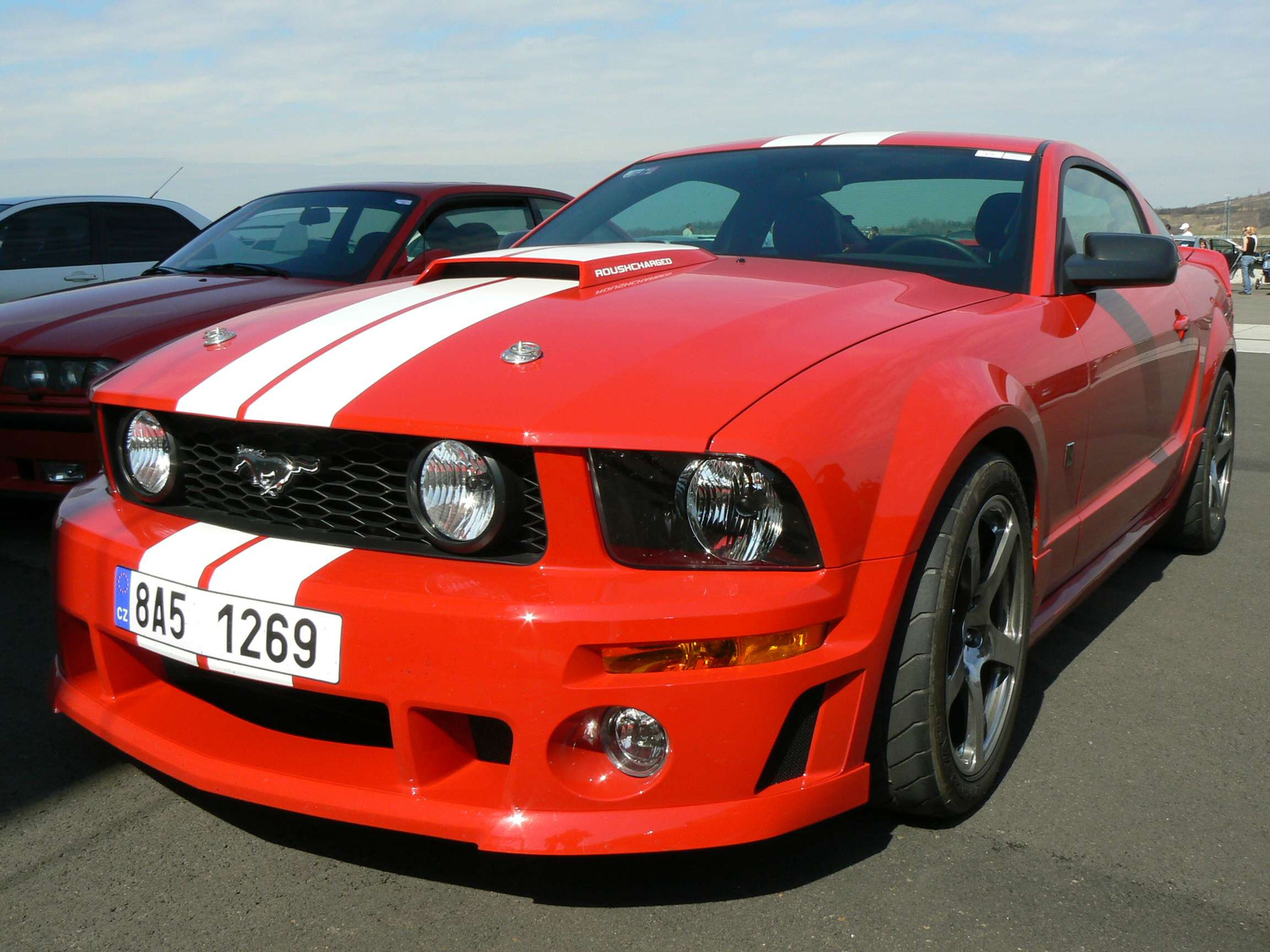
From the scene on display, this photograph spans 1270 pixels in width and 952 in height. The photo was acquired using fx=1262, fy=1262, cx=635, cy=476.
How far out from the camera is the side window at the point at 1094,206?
335 centimetres

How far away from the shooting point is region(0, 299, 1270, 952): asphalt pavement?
2.04m

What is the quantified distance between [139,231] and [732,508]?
735 cm

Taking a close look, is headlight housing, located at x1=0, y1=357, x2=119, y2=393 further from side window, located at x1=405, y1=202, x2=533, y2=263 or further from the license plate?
the license plate

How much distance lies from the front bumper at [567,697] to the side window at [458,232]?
3406mm

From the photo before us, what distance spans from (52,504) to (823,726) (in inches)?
149

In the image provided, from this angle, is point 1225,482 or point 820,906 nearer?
point 820,906

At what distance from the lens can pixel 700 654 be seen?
194cm

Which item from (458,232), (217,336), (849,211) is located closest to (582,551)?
(217,336)

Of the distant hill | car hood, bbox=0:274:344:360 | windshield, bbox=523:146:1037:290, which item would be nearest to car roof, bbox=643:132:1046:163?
windshield, bbox=523:146:1037:290

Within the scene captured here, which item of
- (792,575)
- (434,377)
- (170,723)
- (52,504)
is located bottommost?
(52,504)

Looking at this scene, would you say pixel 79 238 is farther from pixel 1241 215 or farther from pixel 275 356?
pixel 1241 215

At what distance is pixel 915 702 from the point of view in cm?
218

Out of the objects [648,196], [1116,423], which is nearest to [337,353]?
[648,196]

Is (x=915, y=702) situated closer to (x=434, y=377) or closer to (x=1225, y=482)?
(x=434, y=377)
